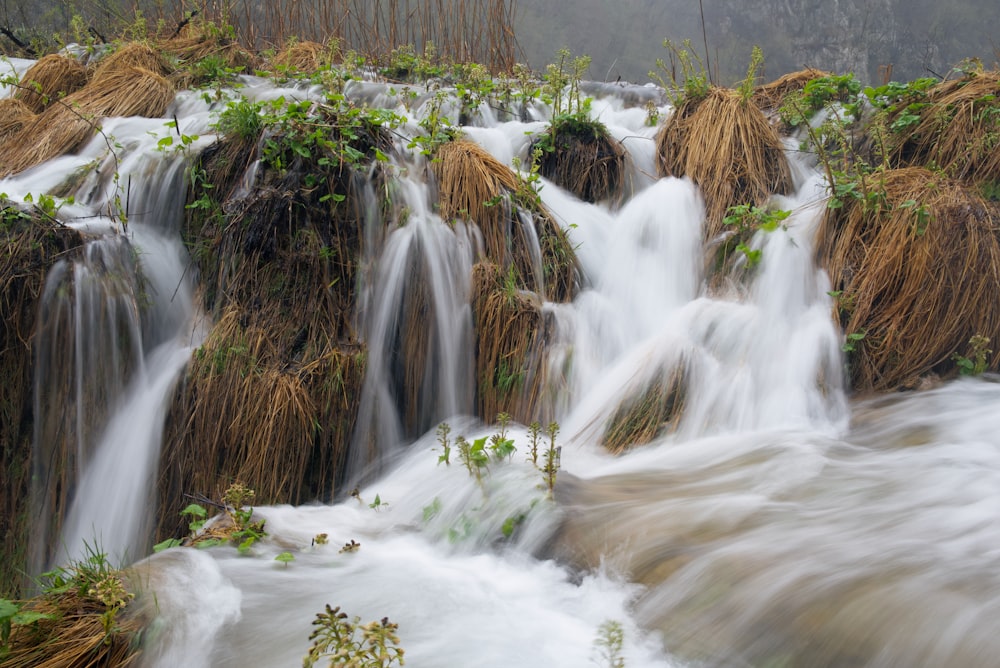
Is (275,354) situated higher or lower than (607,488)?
higher

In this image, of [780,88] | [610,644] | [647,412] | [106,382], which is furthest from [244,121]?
[780,88]

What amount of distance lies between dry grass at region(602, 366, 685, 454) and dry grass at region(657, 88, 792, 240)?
1.38m

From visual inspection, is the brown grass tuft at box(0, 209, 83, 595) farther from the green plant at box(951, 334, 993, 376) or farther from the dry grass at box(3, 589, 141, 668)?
the green plant at box(951, 334, 993, 376)

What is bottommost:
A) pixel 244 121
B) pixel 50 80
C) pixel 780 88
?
pixel 244 121

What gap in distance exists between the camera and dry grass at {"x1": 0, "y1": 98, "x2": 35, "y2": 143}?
16.9 feet

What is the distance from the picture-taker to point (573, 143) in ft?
15.4

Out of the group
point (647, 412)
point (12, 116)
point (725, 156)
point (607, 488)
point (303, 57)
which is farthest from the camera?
point (303, 57)

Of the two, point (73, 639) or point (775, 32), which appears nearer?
point (73, 639)

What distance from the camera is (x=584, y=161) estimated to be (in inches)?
183

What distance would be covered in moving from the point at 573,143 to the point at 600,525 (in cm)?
319

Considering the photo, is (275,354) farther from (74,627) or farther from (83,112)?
(83,112)

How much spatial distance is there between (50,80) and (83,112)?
127 centimetres

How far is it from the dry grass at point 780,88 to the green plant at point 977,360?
3.10 m

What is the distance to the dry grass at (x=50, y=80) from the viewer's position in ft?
18.7
